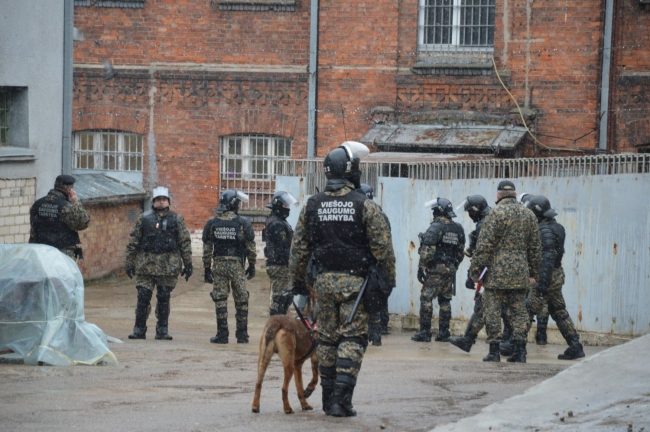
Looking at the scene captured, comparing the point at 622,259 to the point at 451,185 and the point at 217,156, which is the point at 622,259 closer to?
the point at 451,185

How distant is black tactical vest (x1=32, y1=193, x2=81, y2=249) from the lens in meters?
15.4

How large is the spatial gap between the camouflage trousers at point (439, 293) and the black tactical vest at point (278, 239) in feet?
6.85

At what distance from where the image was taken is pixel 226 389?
1131cm

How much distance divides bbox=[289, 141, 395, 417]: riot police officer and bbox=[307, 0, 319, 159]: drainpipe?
15307 millimetres

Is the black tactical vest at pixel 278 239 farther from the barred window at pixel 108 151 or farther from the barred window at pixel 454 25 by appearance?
the barred window at pixel 108 151

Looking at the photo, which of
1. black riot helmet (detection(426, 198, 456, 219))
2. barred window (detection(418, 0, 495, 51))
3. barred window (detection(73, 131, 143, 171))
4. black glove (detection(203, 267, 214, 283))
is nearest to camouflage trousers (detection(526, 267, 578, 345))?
black riot helmet (detection(426, 198, 456, 219))

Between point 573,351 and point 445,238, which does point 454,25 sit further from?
point 573,351

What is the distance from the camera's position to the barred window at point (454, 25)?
974 inches

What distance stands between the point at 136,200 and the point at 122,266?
1.57 metres

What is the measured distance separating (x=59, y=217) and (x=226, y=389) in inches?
192

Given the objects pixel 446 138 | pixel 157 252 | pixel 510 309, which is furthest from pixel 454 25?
pixel 510 309

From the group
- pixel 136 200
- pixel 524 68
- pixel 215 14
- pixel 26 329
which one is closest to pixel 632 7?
pixel 524 68

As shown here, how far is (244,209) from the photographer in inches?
1016

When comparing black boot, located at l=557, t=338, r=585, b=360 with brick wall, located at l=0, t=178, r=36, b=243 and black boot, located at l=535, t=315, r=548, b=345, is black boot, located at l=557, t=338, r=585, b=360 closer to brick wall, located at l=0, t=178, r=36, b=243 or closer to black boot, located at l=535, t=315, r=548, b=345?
black boot, located at l=535, t=315, r=548, b=345
